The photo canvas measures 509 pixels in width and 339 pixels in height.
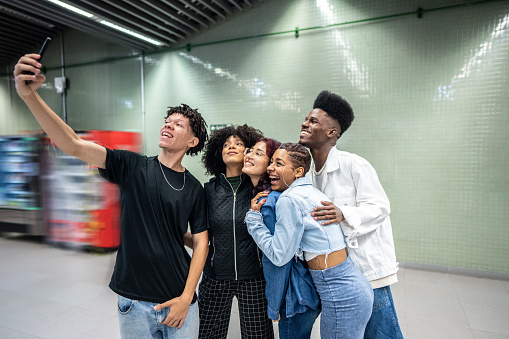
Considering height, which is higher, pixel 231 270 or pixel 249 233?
pixel 249 233

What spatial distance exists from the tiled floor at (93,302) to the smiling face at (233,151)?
1.71 m

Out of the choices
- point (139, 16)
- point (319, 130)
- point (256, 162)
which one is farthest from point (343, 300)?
point (139, 16)

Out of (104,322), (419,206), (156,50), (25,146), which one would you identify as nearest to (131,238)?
(25,146)

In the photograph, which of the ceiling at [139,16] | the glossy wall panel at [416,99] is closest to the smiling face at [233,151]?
the ceiling at [139,16]

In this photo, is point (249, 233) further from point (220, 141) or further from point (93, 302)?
point (93, 302)

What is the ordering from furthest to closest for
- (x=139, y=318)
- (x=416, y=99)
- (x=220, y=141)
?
(x=416, y=99), (x=220, y=141), (x=139, y=318)

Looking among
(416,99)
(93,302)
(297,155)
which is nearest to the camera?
(297,155)

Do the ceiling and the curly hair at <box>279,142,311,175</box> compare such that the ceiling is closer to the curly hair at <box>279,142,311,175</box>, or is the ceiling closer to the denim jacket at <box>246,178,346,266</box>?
the curly hair at <box>279,142,311,175</box>

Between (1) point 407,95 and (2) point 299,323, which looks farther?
(1) point 407,95

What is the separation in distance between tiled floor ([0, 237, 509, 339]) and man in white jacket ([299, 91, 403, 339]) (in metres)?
1.29

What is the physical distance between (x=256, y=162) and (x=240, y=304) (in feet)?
2.56

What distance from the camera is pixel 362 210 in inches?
57.6

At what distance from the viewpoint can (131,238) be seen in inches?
49.9

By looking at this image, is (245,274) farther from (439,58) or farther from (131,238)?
(439,58)
